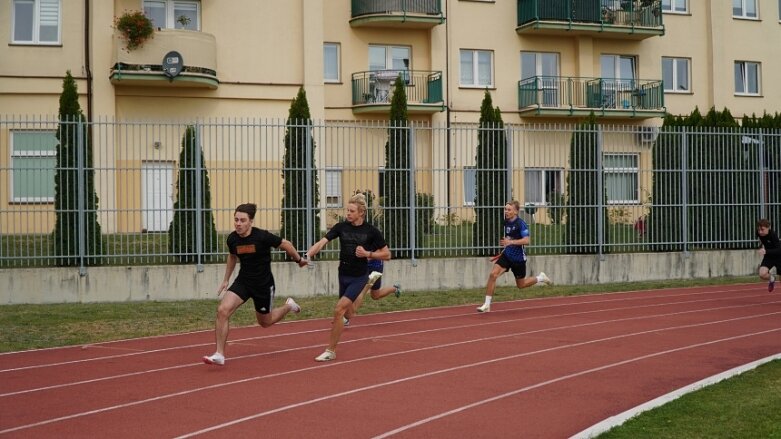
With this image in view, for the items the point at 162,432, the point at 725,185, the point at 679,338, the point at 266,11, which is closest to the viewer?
the point at 162,432

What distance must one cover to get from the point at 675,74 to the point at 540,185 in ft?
63.4

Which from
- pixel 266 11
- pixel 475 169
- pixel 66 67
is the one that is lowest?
pixel 475 169

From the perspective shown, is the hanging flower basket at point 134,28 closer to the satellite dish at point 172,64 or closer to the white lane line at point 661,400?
the satellite dish at point 172,64

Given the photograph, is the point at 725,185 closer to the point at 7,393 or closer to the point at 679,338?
the point at 679,338

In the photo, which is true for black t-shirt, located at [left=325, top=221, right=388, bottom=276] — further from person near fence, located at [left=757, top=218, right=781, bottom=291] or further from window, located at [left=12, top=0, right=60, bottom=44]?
window, located at [left=12, top=0, right=60, bottom=44]

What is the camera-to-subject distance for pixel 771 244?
1861 centimetres

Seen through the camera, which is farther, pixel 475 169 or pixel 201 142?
pixel 475 169

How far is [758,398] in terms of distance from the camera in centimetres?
888

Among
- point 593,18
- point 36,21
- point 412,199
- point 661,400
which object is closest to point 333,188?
point 412,199

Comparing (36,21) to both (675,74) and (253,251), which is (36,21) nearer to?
(253,251)

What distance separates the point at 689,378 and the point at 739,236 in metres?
14.6

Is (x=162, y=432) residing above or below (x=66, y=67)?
below

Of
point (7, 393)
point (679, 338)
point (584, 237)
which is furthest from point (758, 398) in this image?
point (584, 237)

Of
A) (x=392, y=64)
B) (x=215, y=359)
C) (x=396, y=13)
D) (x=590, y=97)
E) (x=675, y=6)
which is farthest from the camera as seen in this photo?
(x=675, y=6)
